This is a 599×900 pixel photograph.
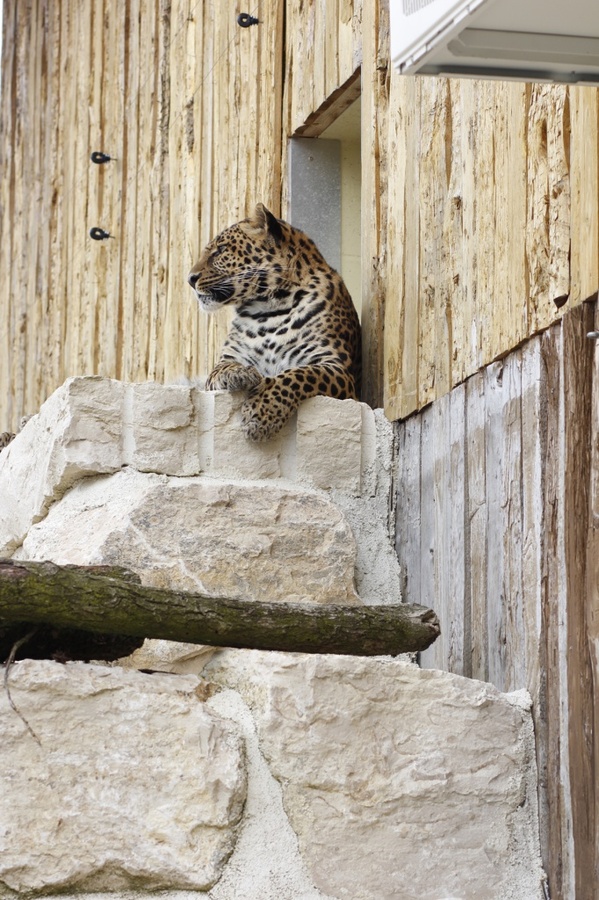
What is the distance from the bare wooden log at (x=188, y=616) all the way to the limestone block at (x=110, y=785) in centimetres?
15

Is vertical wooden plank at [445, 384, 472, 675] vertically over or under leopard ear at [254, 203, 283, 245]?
under

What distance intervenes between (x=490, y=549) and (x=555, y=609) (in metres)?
0.52

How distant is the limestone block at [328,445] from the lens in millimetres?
5113

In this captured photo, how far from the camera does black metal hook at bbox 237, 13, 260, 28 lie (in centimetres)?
723

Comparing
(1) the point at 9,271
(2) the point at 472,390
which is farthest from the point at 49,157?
(2) the point at 472,390

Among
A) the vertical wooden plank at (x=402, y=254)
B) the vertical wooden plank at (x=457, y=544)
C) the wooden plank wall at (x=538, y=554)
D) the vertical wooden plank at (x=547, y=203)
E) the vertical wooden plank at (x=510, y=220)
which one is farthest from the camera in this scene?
the vertical wooden plank at (x=402, y=254)

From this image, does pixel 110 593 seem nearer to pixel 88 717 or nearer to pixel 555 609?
pixel 88 717

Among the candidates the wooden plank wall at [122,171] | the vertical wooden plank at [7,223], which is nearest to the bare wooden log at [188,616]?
the wooden plank wall at [122,171]

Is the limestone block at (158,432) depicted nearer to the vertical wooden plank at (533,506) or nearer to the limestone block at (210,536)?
the limestone block at (210,536)

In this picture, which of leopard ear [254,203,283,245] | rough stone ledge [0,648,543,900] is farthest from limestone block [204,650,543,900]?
leopard ear [254,203,283,245]

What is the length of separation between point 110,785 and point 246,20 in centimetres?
485

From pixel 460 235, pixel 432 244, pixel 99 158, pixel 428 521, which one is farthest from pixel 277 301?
pixel 99 158

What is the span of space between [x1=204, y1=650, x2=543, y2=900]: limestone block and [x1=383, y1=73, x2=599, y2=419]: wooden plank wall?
1.09m

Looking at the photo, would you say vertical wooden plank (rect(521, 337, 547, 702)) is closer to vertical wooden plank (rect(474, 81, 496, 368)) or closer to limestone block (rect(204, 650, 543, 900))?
limestone block (rect(204, 650, 543, 900))
